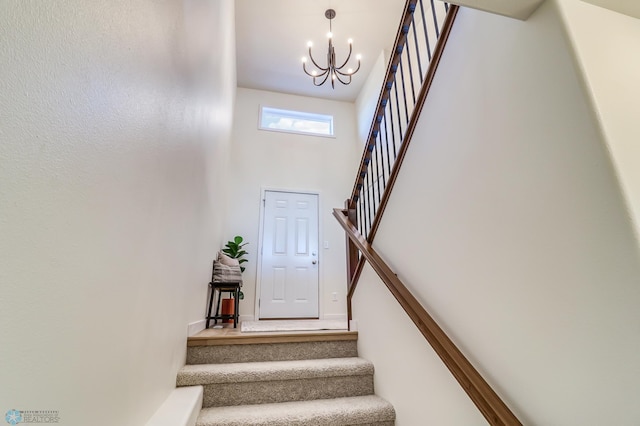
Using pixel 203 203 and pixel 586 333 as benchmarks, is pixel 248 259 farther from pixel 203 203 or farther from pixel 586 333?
pixel 586 333

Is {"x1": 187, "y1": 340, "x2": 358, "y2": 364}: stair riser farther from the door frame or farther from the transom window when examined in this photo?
the transom window

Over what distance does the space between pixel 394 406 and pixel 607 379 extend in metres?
1.25

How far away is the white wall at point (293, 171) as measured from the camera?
15.5 feet

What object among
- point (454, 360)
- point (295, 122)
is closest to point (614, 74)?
point (454, 360)

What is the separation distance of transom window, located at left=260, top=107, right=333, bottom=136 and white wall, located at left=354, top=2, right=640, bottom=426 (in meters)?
4.05

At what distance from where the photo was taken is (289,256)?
4801mm

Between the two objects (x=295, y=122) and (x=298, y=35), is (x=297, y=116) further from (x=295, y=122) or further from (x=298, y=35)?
(x=298, y=35)

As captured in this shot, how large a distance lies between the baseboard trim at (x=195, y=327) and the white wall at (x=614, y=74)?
2412 mm

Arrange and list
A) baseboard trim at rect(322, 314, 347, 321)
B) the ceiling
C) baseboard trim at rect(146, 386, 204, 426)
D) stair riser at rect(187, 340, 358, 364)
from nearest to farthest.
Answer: baseboard trim at rect(146, 386, 204, 426), stair riser at rect(187, 340, 358, 364), the ceiling, baseboard trim at rect(322, 314, 347, 321)

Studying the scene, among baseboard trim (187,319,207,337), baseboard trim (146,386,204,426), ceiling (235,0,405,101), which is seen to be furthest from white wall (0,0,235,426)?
ceiling (235,0,405,101)

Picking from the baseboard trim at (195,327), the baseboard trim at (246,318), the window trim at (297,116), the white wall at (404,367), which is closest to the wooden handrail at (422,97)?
the white wall at (404,367)

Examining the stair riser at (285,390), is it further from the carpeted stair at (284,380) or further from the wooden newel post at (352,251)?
the wooden newel post at (352,251)

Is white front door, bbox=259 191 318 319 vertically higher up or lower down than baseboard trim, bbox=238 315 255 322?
higher up

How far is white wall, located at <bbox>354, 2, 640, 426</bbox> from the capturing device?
78 cm
